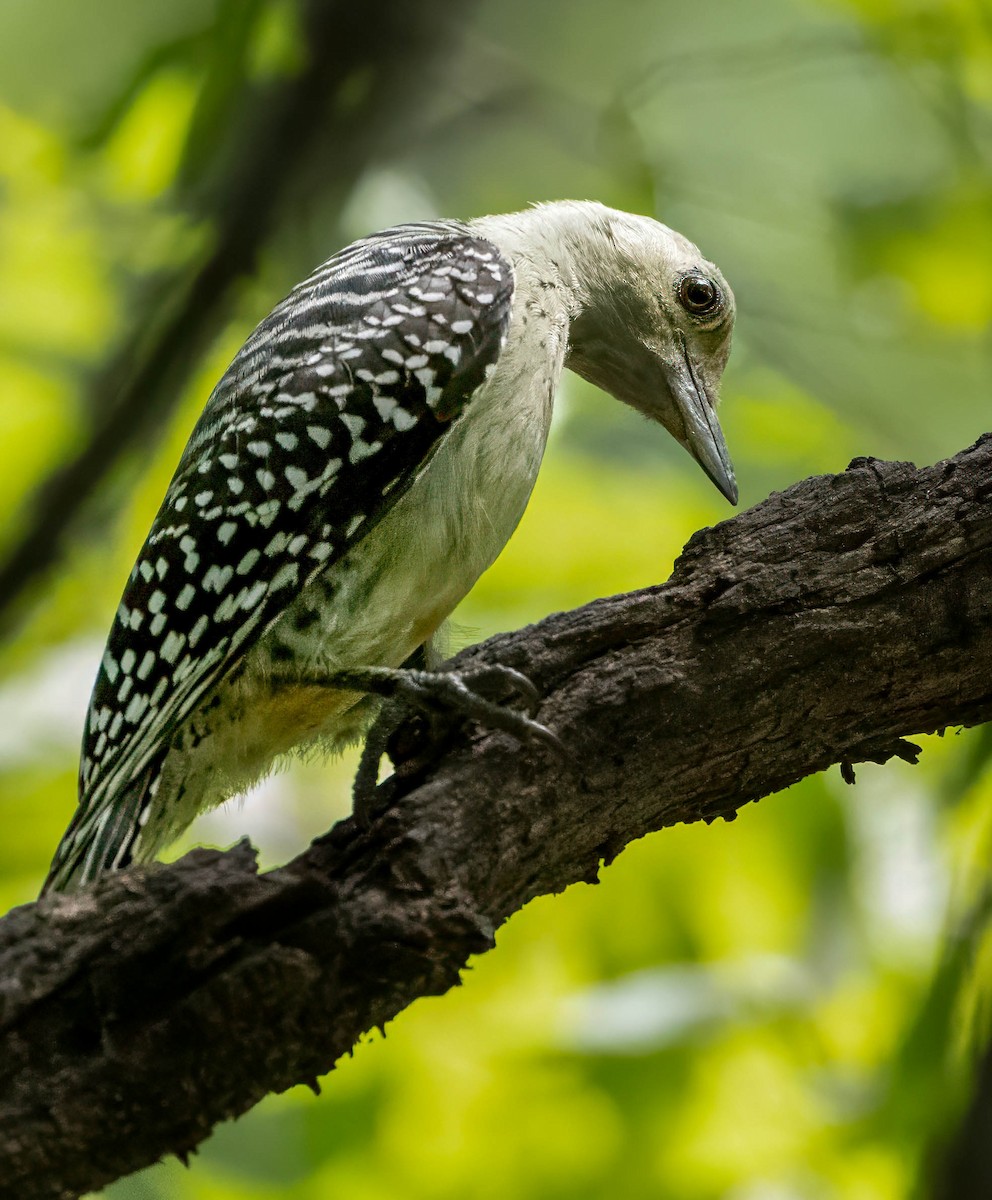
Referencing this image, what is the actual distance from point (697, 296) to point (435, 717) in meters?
2.31

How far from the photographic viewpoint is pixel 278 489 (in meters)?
4.02

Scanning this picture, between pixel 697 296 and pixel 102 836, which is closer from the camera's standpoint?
pixel 102 836

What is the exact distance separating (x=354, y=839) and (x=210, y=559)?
1250mm

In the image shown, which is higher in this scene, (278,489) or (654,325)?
(654,325)

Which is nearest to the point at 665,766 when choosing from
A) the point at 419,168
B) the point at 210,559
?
the point at 210,559

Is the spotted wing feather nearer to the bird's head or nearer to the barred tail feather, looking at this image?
the barred tail feather

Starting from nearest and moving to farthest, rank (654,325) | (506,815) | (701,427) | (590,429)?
(506,815)
(701,427)
(654,325)
(590,429)

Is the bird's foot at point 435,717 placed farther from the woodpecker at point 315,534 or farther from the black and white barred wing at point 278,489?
the black and white barred wing at point 278,489

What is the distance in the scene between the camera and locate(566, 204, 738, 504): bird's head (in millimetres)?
4930

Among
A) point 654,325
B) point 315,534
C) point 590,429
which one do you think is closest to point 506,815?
point 315,534

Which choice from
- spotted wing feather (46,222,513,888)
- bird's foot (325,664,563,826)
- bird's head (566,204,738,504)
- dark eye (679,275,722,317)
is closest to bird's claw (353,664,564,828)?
bird's foot (325,664,563,826)

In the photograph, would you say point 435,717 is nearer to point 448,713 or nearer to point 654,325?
point 448,713

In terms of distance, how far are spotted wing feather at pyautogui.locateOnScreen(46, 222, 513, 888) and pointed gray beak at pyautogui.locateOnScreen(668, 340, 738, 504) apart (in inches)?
35.4

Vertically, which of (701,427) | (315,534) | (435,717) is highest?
(701,427)
